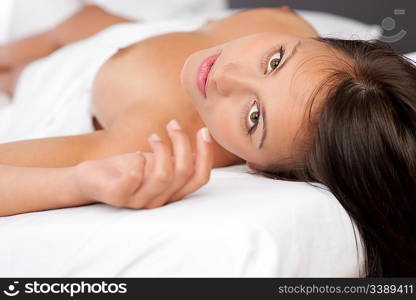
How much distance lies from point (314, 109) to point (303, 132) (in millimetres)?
48

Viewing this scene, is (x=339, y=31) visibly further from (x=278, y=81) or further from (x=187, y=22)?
(x=278, y=81)

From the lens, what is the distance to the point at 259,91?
1146 mm

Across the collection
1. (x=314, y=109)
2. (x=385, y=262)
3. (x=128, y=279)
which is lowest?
(x=385, y=262)

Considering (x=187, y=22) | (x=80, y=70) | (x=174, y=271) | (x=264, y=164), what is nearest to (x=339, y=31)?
(x=187, y=22)

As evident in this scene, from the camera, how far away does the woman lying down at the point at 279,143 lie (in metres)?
0.97

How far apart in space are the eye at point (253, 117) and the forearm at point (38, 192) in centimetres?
33

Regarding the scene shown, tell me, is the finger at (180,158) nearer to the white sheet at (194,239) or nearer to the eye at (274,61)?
the white sheet at (194,239)

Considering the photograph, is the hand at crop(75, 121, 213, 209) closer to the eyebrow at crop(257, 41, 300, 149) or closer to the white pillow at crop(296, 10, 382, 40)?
the eyebrow at crop(257, 41, 300, 149)

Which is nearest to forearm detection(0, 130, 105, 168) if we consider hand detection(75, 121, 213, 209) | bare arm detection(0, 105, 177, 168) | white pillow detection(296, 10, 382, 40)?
bare arm detection(0, 105, 177, 168)

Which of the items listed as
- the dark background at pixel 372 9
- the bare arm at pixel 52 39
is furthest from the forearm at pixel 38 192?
the dark background at pixel 372 9

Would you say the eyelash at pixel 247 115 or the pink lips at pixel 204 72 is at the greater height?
the pink lips at pixel 204 72

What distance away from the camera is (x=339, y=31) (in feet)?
6.86

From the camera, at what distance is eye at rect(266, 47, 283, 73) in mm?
1183

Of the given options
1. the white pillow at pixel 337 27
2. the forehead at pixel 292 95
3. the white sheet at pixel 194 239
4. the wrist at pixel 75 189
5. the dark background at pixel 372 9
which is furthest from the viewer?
the dark background at pixel 372 9
